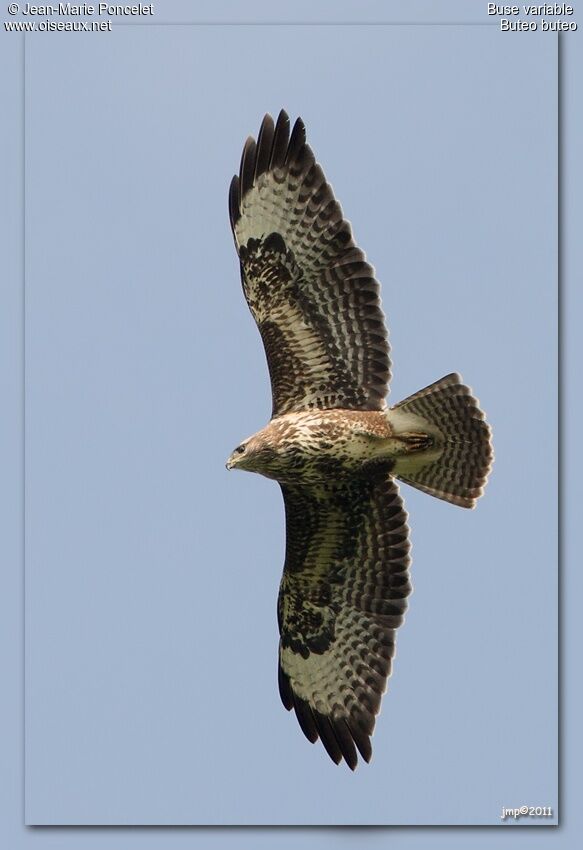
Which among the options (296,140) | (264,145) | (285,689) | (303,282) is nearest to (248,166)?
(264,145)

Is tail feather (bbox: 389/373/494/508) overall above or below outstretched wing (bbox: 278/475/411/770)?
above

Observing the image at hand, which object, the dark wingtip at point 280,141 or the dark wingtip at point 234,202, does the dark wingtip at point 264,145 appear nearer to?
the dark wingtip at point 280,141

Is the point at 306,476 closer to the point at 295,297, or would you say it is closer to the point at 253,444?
the point at 253,444

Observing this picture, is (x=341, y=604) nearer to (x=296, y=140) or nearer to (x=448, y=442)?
(x=448, y=442)

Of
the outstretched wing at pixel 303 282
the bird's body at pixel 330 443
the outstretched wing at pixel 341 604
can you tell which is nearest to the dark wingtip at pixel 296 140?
the outstretched wing at pixel 303 282

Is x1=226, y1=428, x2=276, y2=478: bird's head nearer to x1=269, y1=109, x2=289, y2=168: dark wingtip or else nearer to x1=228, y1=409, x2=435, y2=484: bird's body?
x1=228, y1=409, x2=435, y2=484: bird's body

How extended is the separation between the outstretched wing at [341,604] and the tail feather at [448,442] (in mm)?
256

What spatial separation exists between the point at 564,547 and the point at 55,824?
311cm

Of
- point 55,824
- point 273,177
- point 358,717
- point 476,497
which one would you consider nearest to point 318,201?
point 273,177

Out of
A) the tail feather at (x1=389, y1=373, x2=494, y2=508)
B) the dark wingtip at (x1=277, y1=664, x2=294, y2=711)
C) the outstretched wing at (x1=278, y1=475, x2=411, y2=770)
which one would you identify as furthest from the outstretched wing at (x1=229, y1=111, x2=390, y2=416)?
the dark wingtip at (x1=277, y1=664, x2=294, y2=711)

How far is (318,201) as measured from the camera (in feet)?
32.8

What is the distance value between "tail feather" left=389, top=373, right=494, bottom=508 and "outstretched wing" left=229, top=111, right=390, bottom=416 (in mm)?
240

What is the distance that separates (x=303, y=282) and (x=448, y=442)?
1226mm

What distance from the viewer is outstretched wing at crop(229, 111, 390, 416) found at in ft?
32.7
